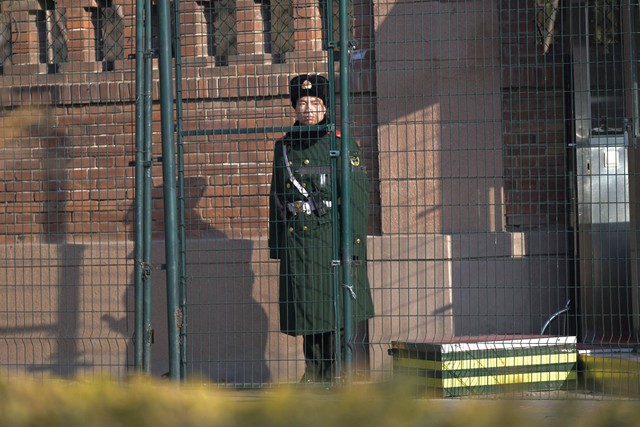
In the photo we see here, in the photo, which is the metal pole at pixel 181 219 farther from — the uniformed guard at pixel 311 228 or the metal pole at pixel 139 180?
the uniformed guard at pixel 311 228

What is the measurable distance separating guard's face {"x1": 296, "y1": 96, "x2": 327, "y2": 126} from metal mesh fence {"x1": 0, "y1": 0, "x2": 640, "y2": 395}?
3.0 inches

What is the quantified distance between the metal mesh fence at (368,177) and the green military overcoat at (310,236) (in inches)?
1.7

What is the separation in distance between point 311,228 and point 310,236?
50mm

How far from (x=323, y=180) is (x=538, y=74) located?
1.77 metres

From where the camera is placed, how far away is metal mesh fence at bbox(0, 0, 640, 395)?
7.16 metres

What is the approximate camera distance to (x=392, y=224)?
758 centimetres

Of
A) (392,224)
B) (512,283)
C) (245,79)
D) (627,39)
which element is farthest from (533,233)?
(245,79)

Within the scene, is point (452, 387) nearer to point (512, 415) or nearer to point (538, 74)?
point (538, 74)

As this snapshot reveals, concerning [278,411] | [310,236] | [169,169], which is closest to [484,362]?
[310,236]

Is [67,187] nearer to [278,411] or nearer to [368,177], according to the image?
[368,177]

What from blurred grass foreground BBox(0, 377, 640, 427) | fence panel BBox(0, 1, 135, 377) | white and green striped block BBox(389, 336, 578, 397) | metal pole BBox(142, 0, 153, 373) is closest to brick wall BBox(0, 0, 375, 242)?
fence panel BBox(0, 1, 135, 377)

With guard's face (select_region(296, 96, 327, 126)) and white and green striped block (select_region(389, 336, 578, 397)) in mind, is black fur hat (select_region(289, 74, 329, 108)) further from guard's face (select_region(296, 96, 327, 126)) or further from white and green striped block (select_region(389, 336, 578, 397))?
white and green striped block (select_region(389, 336, 578, 397))

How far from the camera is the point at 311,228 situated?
6.80 metres

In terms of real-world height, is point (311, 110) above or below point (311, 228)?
above
